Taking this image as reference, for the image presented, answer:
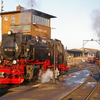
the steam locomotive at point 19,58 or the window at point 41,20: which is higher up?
the window at point 41,20

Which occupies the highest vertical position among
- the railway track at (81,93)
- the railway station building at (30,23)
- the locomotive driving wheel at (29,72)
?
the railway station building at (30,23)

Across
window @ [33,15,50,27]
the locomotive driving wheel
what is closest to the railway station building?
window @ [33,15,50,27]

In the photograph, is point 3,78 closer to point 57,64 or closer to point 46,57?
point 46,57

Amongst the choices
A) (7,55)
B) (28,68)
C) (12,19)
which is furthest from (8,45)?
(12,19)

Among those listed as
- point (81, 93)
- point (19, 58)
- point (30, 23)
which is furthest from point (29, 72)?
point (30, 23)

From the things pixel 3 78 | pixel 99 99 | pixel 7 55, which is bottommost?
pixel 99 99

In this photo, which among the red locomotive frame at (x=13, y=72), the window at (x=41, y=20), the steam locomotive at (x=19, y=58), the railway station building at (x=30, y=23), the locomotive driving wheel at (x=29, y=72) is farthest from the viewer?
the window at (x=41, y=20)

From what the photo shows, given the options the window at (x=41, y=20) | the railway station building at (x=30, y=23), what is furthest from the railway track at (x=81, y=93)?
the window at (x=41, y=20)

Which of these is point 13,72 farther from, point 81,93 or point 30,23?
point 30,23

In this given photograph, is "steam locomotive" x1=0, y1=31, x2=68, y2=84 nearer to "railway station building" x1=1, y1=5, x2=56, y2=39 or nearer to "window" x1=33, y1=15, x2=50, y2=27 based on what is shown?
"railway station building" x1=1, y1=5, x2=56, y2=39

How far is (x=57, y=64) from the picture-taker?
50.4 feet

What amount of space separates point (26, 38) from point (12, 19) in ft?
93.7

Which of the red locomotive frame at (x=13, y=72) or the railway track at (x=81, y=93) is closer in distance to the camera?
the railway track at (x=81, y=93)

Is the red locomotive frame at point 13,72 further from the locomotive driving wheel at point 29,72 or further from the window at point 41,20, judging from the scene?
the window at point 41,20
